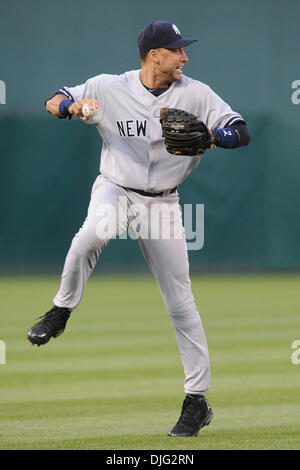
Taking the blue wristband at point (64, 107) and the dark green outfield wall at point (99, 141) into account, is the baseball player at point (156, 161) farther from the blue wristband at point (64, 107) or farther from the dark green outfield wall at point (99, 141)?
the dark green outfield wall at point (99, 141)

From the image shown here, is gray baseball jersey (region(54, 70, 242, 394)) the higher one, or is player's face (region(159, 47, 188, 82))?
player's face (region(159, 47, 188, 82))

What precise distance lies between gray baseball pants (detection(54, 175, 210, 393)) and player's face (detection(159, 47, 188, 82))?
64 centimetres

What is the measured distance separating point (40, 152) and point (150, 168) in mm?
11493

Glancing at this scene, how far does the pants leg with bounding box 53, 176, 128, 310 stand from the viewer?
17.4ft

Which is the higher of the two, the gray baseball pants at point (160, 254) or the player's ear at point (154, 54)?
the player's ear at point (154, 54)

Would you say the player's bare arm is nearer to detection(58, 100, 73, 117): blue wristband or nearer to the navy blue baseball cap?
detection(58, 100, 73, 117): blue wristband

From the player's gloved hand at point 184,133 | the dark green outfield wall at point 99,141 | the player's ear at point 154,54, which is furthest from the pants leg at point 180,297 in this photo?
the dark green outfield wall at point 99,141

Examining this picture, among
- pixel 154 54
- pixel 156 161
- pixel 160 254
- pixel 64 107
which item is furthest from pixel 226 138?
pixel 64 107

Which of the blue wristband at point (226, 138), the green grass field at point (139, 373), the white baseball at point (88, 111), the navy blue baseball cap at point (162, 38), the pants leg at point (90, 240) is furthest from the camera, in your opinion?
the green grass field at point (139, 373)

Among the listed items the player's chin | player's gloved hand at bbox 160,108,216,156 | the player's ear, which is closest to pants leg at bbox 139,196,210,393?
player's gloved hand at bbox 160,108,216,156

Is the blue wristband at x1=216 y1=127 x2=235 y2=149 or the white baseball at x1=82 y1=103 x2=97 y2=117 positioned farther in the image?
the blue wristband at x1=216 y1=127 x2=235 y2=149

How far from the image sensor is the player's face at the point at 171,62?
558 cm

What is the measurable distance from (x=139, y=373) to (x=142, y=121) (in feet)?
10.8

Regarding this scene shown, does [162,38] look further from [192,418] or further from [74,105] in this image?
[192,418]
